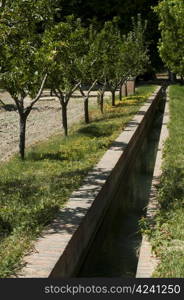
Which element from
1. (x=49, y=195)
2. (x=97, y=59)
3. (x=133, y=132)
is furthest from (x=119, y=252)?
(x=97, y=59)

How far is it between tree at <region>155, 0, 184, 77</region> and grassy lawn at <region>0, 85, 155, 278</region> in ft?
26.8

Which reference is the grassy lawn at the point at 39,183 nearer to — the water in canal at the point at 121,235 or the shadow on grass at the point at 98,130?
the shadow on grass at the point at 98,130

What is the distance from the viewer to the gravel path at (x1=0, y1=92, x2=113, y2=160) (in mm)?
21062

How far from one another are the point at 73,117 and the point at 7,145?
30.6 ft

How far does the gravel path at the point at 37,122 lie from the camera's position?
21062mm

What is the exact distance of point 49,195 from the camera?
11.6 metres

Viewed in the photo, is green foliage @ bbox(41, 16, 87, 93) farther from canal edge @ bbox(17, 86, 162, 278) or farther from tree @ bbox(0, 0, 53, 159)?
canal edge @ bbox(17, 86, 162, 278)

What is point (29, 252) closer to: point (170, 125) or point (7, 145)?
point (7, 145)

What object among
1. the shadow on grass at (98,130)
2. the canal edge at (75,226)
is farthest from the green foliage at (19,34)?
the shadow on grass at (98,130)

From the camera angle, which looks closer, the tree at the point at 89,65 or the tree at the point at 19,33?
the tree at the point at 19,33

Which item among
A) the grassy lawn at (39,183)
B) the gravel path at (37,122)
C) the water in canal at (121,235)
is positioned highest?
the grassy lawn at (39,183)

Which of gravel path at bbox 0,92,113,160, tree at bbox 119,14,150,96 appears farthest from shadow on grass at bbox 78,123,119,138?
tree at bbox 119,14,150,96

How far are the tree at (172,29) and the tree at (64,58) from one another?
6304 mm

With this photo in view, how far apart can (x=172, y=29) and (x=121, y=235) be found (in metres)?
20.2
